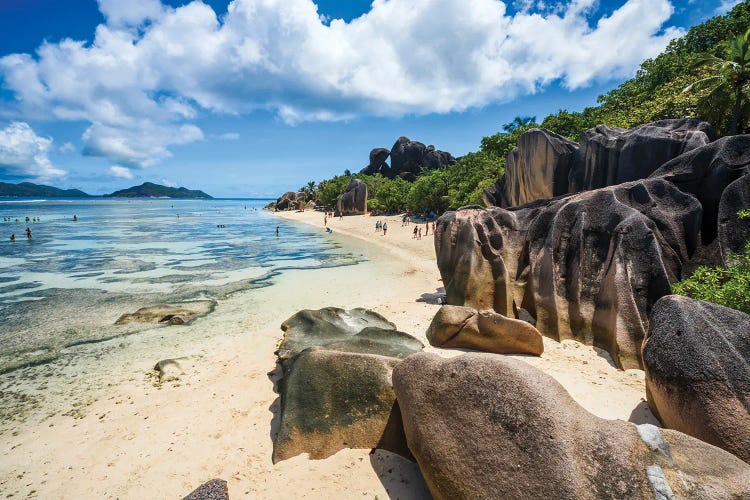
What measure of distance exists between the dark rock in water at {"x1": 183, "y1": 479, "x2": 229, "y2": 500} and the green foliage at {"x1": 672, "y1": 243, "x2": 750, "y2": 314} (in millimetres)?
A: 8800

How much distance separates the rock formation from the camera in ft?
287

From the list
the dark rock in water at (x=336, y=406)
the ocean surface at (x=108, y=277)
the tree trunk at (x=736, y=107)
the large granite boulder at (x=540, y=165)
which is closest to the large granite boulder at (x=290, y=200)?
the ocean surface at (x=108, y=277)

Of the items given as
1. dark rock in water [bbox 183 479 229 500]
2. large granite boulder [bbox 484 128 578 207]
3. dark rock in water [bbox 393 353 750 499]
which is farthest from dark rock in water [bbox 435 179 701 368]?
dark rock in water [bbox 183 479 229 500]

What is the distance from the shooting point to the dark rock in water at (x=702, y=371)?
4.50m

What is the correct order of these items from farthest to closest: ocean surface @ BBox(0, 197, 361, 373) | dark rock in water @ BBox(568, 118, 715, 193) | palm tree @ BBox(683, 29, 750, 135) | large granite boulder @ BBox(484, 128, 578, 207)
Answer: large granite boulder @ BBox(484, 128, 578, 207), palm tree @ BBox(683, 29, 750, 135), dark rock in water @ BBox(568, 118, 715, 193), ocean surface @ BBox(0, 197, 361, 373)

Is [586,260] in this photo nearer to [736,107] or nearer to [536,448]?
[536,448]

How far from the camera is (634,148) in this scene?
14.1 metres

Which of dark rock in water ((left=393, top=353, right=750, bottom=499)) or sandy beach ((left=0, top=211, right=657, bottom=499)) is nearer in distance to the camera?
dark rock in water ((left=393, top=353, right=750, bottom=499))

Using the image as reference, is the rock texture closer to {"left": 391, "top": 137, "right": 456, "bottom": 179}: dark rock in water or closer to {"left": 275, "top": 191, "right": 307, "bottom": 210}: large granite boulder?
{"left": 391, "top": 137, "right": 456, "bottom": 179}: dark rock in water

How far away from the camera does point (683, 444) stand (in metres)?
3.62

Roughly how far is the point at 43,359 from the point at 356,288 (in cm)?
1192

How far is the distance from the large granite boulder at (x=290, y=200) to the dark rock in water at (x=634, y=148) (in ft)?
299

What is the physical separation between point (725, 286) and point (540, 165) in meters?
15.2

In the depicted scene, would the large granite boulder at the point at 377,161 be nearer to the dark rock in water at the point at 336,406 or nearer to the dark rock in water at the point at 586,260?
the dark rock in water at the point at 586,260
